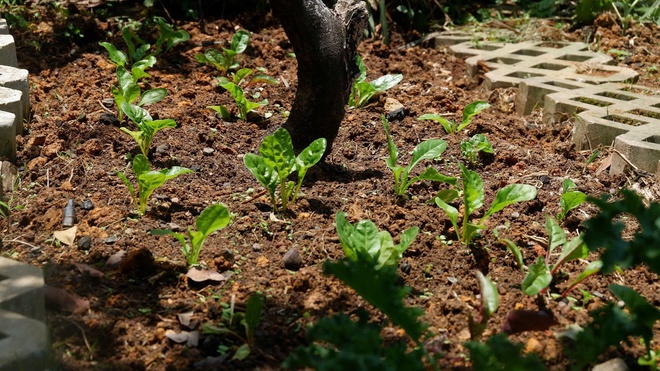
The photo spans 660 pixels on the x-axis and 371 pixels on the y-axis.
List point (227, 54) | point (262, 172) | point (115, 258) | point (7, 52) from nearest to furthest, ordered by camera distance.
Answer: point (115, 258), point (262, 172), point (7, 52), point (227, 54)

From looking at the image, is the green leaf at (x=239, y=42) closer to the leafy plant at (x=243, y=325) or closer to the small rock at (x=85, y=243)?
the small rock at (x=85, y=243)

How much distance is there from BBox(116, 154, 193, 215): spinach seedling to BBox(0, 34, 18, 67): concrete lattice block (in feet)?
5.30

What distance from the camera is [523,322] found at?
2.51 m

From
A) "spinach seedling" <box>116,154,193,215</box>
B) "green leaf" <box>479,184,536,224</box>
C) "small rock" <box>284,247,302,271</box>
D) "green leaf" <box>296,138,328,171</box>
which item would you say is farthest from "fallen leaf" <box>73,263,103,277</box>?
"green leaf" <box>479,184,536,224</box>

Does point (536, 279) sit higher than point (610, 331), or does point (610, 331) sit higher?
point (610, 331)

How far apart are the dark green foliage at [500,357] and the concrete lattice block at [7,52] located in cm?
326

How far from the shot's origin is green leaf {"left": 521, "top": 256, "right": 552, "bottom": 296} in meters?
2.72

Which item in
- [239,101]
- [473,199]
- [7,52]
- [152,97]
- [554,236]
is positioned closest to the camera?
[554,236]

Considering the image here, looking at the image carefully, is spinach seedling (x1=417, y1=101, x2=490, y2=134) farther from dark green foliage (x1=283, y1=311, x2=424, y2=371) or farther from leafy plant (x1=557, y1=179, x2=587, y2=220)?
dark green foliage (x1=283, y1=311, x2=424, y2=371)

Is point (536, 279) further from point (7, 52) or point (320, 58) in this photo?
point (7, 52)

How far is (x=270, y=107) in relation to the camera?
14.5 ft

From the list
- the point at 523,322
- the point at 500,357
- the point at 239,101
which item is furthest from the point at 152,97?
the point at 500,357

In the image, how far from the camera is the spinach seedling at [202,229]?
111 inches

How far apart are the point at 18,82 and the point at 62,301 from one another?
6.02 ft
